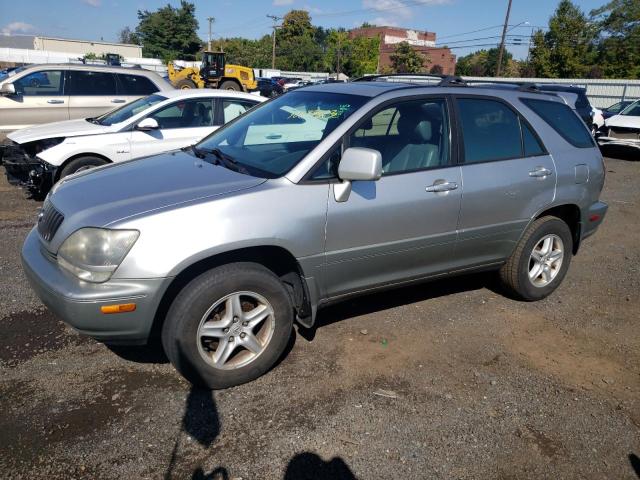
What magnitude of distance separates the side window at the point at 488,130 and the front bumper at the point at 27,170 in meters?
5.34

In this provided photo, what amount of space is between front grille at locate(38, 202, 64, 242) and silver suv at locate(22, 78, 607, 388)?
0.02 m

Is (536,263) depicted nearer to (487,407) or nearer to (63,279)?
(487,407)

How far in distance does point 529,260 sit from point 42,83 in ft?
29.2

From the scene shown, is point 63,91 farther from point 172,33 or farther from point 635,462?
point 172,33

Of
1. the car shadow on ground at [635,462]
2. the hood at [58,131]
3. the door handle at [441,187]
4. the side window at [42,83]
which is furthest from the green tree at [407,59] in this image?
the car shadow on ground at [635,462]

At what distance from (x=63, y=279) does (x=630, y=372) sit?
3.67 meters

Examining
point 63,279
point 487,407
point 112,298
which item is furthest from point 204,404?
point 487,407

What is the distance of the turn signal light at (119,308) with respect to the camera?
8.95 ft

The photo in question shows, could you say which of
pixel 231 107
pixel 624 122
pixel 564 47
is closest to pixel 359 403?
pixel 231 107

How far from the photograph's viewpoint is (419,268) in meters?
3.77

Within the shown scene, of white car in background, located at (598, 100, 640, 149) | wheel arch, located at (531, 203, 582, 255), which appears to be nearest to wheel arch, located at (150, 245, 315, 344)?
wheel arch, located at (531, 203, 582, 255)

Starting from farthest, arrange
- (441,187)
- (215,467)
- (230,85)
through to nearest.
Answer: (230,85) → (441,187) → (215,467)

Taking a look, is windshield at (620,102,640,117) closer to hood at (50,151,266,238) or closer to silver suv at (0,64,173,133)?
silver suv at (0,64,173,133)

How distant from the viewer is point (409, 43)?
8325 centimetres
